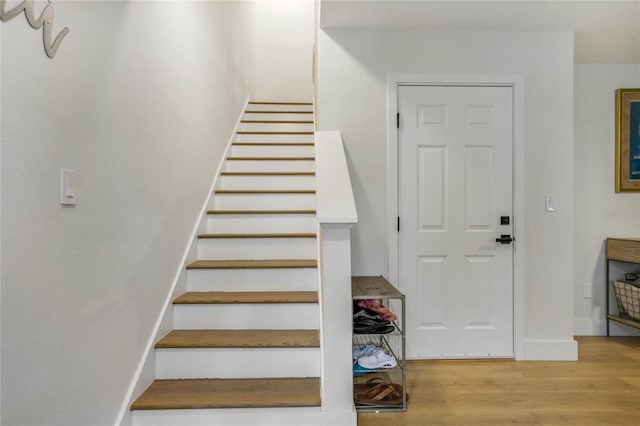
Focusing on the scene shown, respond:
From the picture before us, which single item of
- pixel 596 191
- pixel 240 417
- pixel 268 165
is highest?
pixel 268 165

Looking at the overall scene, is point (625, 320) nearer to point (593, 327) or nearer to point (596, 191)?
point (593, 327)

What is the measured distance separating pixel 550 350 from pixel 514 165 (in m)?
1.32

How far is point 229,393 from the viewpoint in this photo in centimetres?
175

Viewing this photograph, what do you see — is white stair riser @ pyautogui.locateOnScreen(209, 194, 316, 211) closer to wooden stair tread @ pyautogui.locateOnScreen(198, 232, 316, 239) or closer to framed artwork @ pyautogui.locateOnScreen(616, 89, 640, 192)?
wooden stair tread @ pyautogui.locateOnScreen(198, 232, 316, 239)

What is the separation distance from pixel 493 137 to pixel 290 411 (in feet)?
7.22

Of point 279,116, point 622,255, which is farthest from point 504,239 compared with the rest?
point 279,116

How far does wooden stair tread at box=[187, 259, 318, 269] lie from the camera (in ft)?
7.61

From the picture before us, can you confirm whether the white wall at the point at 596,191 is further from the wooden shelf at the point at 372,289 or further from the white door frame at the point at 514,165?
the wooden shelf at the point at 372,289

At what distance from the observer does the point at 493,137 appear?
260cm

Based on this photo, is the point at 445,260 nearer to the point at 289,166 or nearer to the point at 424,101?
the point at 424,101

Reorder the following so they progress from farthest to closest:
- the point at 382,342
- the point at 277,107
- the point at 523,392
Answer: the point at 277,107 → the point at 382,342 → the point at 523,392

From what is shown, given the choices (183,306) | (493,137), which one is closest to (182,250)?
(183,306)

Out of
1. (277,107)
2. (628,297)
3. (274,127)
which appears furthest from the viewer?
(277,107)

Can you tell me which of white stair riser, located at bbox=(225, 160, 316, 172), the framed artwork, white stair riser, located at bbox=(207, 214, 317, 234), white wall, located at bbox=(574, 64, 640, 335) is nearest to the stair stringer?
white stair riser, located at bbox=(207, 214, 317, 234)
